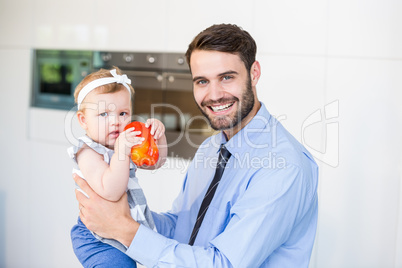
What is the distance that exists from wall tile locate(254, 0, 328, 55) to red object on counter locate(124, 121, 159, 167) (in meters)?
1.16

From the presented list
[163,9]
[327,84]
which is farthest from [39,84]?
[327,84]

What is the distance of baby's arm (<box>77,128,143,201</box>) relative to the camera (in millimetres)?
1202

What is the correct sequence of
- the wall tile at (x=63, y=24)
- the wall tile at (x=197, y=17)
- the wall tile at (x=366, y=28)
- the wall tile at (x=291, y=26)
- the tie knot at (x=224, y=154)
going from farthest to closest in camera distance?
1. the wall tile at (x=63, y=24)
2. the wall tile at (x=197, y=17)
3. the wall tile at (x=291, y=26)
4. the wall tile at (x=366, y=28)
5. the tie knot at (x=224, y=154)

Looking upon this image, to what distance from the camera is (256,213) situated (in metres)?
1.12

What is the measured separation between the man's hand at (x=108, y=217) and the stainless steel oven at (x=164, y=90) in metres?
1.27

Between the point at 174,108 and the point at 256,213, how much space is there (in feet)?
5.10

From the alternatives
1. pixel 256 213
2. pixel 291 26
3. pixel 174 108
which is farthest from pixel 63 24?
pixel 256 213

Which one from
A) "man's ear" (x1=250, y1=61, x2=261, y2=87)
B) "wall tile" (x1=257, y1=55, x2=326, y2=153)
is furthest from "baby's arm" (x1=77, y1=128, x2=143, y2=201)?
"wall tile" (x1=257, y1=55, x2=326, y2=153)

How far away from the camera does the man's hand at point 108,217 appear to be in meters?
1.19

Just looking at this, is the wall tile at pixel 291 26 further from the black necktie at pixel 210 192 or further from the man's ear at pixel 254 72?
the black necktie at pixel 210 192

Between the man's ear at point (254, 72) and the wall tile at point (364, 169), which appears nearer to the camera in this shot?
the man's ear at point (254, 72)

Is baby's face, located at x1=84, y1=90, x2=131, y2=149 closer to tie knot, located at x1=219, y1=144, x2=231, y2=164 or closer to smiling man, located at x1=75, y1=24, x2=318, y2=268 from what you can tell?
smiling man, located at x1=75, y1=24, x2=318, y2=268

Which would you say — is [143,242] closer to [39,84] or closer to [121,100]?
[121,100]

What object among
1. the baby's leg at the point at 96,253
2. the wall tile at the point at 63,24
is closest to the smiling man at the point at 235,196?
the baby's leg at the point at 96,253
